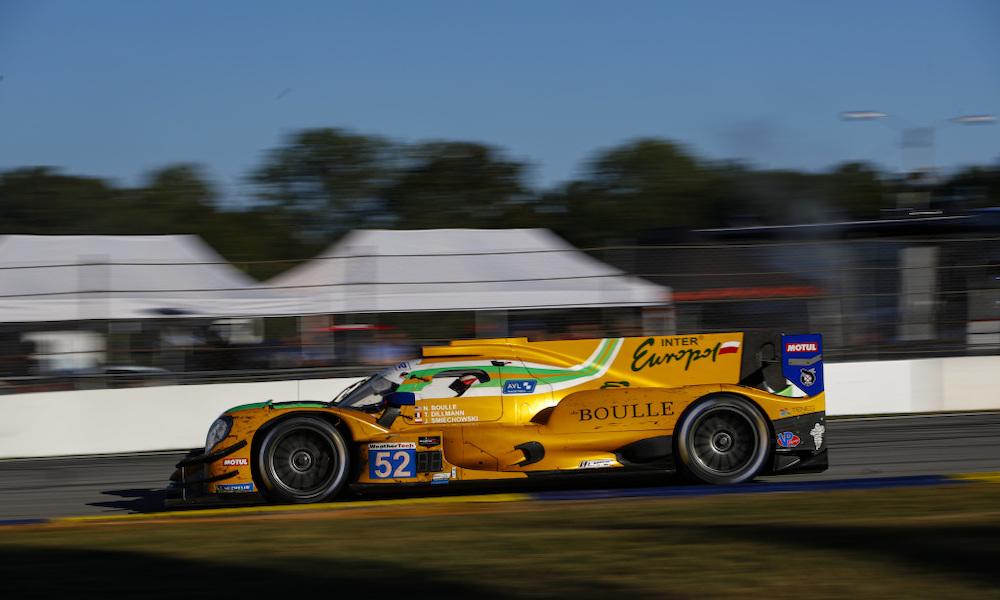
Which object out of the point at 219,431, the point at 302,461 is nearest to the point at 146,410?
the point at 219,431

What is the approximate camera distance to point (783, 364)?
7.57m

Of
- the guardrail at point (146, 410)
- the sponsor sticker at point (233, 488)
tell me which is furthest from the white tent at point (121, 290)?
the sponsor sticker at point (233, 488)

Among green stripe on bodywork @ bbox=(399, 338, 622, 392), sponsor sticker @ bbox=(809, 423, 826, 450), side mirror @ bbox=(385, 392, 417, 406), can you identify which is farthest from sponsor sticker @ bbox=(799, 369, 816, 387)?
side mirror @ bbox=(385, 392, 417, 406)

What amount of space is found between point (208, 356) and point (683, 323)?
6.82 m

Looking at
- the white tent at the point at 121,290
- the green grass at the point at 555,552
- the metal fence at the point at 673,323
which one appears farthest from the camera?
the white tent at the point at 121,290

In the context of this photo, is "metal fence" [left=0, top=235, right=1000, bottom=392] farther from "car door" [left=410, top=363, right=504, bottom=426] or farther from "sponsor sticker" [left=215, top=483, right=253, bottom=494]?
"car door" [left=410, top=363, right=504, bottom=426]

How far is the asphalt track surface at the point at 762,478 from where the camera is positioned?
287 inches

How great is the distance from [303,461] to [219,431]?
684mm

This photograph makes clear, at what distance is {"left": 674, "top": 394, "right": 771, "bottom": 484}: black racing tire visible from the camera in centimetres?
731

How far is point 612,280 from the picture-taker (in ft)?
47.3

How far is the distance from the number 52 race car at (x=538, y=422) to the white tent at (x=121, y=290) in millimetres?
6740

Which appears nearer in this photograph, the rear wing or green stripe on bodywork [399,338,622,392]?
green stripe on bodywork [399,338,622,392]

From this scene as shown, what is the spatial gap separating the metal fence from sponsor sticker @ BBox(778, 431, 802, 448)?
6593 millimetres

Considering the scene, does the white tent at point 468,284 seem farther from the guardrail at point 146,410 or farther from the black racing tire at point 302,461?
the black racing tire at point 302,461
